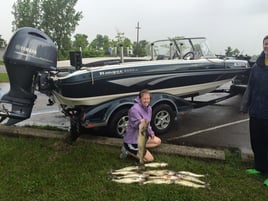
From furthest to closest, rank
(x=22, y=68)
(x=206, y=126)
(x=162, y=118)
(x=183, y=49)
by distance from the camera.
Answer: (x=183, y=49) < (x=206, y=126) < (x=162, y=118) < (x=22, y=68)

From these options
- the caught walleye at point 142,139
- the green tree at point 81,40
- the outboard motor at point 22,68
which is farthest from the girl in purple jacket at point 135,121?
the green tree at point 81,40

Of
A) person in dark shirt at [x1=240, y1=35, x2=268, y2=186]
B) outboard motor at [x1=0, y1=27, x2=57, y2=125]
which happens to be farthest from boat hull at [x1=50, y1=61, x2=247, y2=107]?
person in dark shirt at [x1=240, y1=35, x2=268, y2=186]

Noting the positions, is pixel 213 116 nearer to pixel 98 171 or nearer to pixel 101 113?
pixel 101 113

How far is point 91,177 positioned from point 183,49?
4.86 meters

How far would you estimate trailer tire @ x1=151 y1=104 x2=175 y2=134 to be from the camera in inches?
257

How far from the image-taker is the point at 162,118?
664 centimetres

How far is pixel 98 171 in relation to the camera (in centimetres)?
452

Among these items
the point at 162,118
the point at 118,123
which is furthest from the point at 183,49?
the point at 118,123

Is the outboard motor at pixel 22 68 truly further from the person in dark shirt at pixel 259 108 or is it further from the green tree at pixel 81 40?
the green tree at pixel 81 40

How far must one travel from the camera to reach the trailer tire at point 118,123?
6.10m

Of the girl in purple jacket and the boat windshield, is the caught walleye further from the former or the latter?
the boat windshield

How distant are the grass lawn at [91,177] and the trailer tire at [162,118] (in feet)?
4.31

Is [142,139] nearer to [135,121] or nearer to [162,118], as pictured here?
[135,121]

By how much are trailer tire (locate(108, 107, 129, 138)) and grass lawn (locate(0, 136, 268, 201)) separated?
23.7 inches
